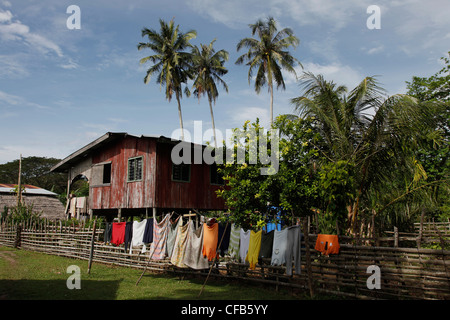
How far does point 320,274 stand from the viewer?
854cm

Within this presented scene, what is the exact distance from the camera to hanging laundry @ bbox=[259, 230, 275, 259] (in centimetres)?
879

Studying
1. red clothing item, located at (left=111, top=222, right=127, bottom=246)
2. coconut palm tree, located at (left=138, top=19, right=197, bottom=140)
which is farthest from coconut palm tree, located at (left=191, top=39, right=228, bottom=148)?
red clothing item, located at (left=111, top=222, right=127, bottom=246)

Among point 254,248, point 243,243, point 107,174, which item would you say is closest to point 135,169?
point 107,174

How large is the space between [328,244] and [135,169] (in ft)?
37.6

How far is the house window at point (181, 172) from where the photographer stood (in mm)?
16953

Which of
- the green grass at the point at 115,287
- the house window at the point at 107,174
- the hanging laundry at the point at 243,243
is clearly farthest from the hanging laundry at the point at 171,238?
the house window at the point at 107,174

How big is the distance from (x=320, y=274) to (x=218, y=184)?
10.6 meters

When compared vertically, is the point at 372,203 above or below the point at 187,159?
below

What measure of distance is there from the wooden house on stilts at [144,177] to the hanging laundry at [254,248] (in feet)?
25.6

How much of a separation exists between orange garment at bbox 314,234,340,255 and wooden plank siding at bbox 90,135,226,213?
9349mm

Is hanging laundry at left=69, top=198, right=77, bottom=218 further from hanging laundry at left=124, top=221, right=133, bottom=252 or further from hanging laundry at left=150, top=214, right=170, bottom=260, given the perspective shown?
hanging laundry at left=150, top=214, right=170, bottom=260
